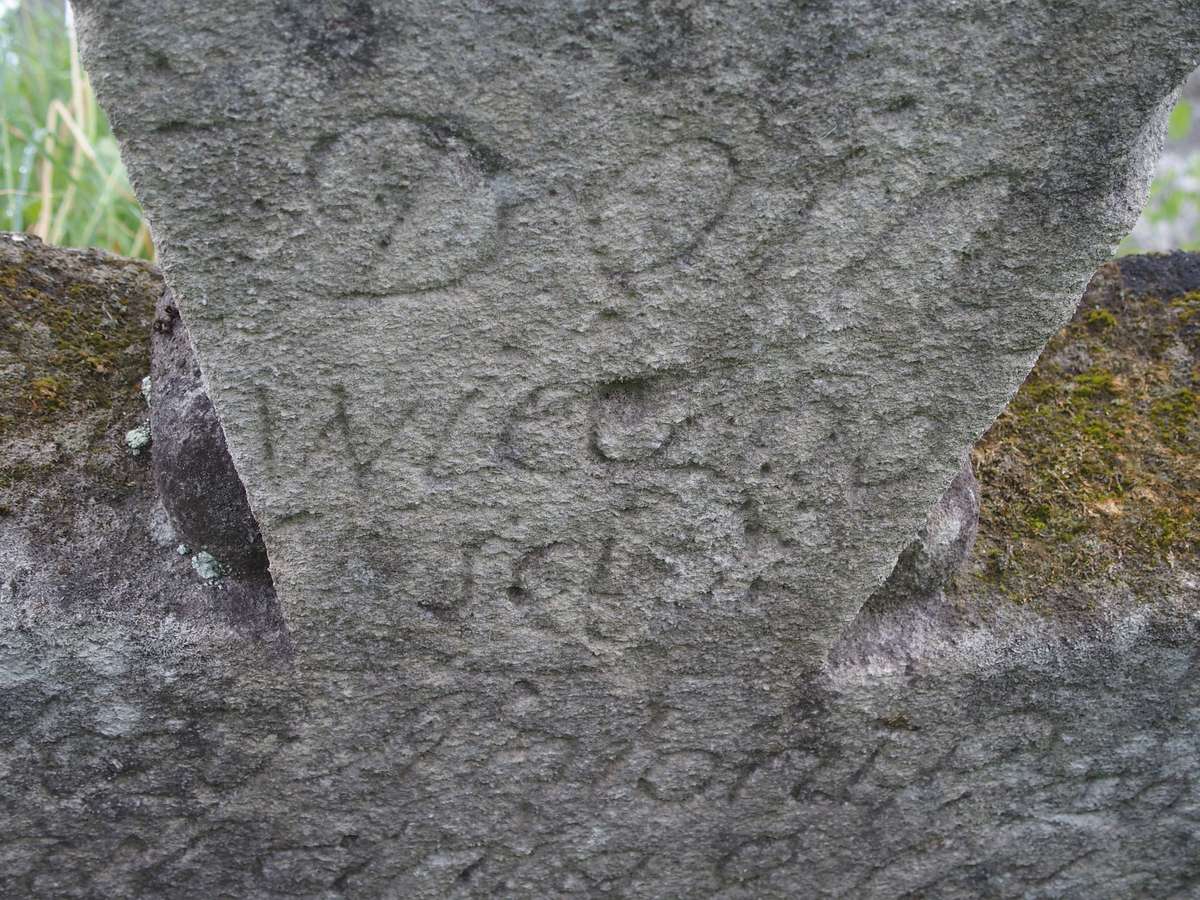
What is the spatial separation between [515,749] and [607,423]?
17.5 inches

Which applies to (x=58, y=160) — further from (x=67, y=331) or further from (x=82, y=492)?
(x=82, y=492)

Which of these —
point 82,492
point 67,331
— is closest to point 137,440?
point 82,492

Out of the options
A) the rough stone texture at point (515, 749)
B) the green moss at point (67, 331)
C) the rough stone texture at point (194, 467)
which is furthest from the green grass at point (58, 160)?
the rough stone texture at point (194, 467)

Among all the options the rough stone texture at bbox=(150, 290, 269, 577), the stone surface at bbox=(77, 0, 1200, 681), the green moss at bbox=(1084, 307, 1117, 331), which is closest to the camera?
the stone surface at bbox=(77, 0, 1200, 681)

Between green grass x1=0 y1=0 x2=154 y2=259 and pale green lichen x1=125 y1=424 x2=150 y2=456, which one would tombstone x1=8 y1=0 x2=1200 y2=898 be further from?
green grass x1=0 y1=0 x2=154 y2=259

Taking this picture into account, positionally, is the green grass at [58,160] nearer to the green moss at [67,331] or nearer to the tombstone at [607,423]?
the green moss at [67,331]

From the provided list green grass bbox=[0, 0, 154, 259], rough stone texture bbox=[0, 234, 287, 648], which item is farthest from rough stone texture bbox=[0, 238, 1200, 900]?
green grass bbox=[0, 0, 154, 259]

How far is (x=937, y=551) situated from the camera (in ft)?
3.62

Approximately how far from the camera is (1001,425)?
1.27 metres

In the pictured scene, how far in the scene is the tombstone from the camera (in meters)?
0.71

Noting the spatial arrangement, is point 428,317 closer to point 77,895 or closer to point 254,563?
point 254,563

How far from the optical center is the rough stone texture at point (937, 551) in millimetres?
1102

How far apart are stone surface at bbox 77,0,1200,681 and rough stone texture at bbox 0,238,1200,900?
110 mm

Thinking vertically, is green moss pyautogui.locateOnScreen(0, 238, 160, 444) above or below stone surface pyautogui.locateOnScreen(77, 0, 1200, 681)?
below
